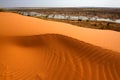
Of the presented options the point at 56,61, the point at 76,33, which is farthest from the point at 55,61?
the point at 76,33

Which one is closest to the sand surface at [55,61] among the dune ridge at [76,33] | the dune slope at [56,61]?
the dune slope at [56,61]

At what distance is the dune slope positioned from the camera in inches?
194

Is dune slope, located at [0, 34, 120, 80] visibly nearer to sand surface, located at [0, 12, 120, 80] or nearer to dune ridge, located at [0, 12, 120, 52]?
sand surface, located at [0, 12, 120, 80]

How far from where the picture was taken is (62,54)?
6.29m

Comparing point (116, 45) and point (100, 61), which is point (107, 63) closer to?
point (100, 61)

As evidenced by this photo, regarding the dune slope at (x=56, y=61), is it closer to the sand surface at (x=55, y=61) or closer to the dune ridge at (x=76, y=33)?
the sand surface at (x=55, y=61)

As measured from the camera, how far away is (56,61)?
5.78m

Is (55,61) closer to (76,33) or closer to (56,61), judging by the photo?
(56,61)

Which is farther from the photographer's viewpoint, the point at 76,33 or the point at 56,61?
the point at 76,33

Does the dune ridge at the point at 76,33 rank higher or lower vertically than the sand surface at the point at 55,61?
lower

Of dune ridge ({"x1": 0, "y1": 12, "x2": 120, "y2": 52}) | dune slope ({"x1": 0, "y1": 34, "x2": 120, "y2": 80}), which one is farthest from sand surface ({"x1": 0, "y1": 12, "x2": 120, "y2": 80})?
dune ridge ({"x1": 0, "y1": 12, "x2": 120, "y2": 52})

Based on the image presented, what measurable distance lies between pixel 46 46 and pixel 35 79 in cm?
247

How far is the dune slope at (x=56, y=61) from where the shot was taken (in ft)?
16.2

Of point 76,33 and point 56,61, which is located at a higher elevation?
point 56,61
